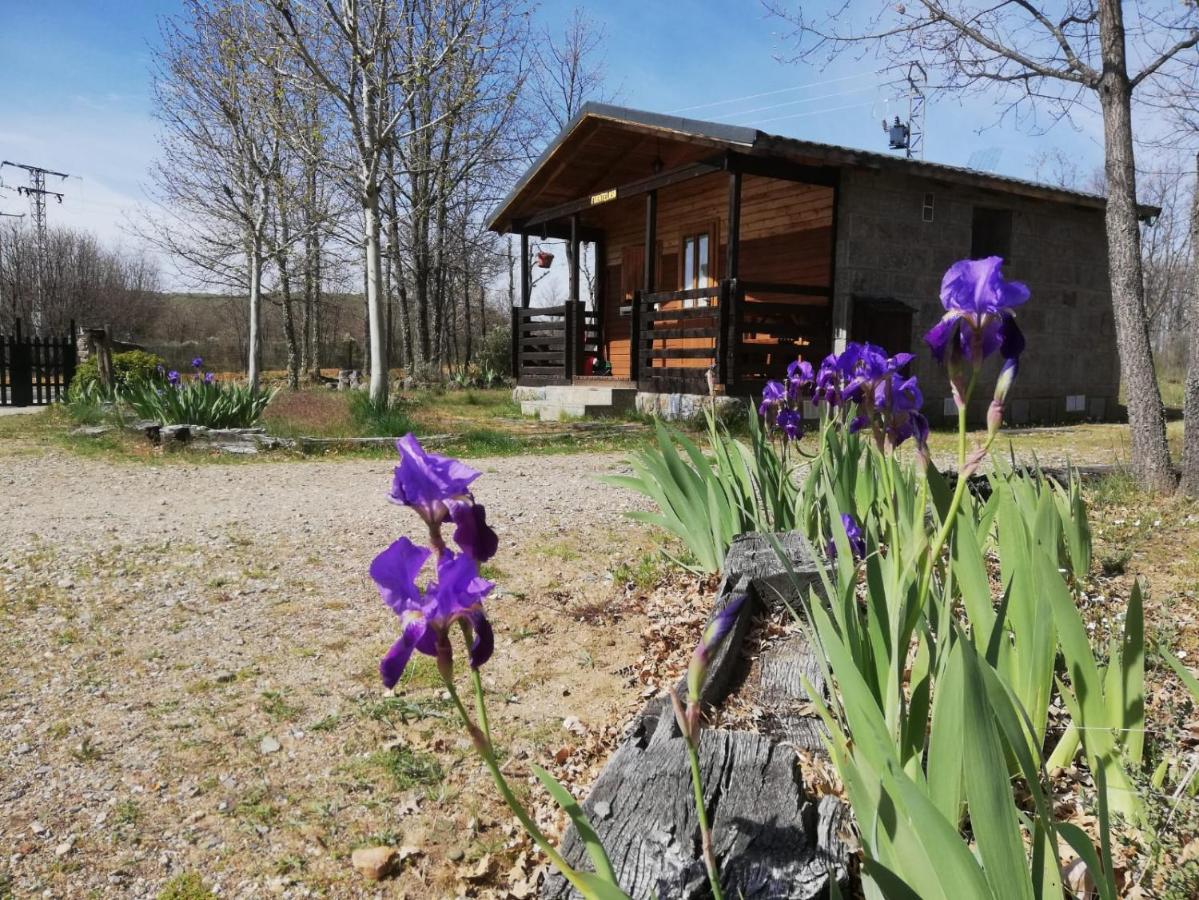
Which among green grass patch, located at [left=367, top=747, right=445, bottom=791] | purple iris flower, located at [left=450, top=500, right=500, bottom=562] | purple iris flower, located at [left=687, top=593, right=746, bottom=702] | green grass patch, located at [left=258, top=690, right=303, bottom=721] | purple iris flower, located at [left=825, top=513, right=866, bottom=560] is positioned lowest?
green grass patch, located at [left=367, top=747, right=445, bottom=791]

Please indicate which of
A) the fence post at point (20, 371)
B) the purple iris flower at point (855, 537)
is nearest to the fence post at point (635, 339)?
the purple iris flower at point (855, 537)

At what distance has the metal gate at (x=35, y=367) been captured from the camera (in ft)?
48.6

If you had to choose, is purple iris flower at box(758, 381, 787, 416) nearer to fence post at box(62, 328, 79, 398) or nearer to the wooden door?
the wooden door

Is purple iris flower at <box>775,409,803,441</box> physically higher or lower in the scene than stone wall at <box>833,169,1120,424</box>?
lower

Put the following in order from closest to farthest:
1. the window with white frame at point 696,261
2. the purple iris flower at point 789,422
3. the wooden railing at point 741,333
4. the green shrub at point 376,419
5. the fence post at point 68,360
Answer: the purple iris flower at point 789,422, the green shrub at point 376,419, the wooden railing at point 741,333, the window with white frame at point 696,261, the fence post at point 68,360

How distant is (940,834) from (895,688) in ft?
1.67

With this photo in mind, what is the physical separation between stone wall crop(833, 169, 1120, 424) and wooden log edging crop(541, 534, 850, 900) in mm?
8708

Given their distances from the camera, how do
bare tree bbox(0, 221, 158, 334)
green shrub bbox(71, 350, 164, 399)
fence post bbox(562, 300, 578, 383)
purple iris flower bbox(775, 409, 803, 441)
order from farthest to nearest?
bare tree bbox(0, 221, 158, 334) < fence post bbox(562, 300, 578, 383) < green shrub bbox(71, 350, 164, 399) < purple iris flower bbox(775, 409, 803, 441)

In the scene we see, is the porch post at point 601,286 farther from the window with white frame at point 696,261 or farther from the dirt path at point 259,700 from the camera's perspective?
the dirt path at point 259,700

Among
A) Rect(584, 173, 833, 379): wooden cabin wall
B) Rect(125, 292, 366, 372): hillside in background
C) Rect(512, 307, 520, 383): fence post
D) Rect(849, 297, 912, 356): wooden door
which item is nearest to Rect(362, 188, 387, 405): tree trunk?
Rect(512, 307, 520, 383): fence post

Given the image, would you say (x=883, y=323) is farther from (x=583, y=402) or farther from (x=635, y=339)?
(x=583, y=402)

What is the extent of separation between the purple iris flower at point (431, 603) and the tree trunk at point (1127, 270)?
15.7 feet

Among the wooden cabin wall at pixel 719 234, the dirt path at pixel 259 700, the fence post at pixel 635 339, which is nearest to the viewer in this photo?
the dirt path at pixel 259 700

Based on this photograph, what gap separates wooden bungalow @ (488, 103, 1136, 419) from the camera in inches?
379
